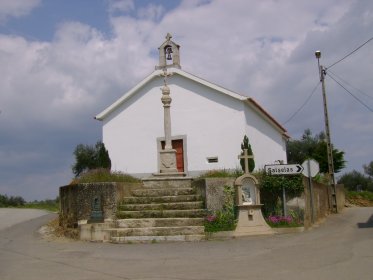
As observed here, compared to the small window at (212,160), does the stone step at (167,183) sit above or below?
below

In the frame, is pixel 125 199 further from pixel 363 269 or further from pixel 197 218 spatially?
pixel 363 269

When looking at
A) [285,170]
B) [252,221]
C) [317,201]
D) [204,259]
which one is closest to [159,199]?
[252,221]

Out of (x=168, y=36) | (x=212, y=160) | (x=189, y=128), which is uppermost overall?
(x=168, y=36)

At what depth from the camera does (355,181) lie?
47.5 meters

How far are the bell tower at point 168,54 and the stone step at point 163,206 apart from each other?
10.4 meters

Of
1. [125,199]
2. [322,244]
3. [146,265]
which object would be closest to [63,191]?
[125,199]

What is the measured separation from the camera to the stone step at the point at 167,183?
1614cm

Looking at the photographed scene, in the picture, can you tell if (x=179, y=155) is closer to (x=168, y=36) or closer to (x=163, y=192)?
(x=168, y=36)

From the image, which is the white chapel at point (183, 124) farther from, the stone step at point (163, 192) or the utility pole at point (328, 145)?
the stone step at point (163, 192)

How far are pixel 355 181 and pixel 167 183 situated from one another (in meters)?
36.2

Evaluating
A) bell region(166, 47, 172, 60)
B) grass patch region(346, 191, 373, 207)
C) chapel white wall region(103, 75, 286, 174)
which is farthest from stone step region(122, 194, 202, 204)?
grass patch region(346, 191, 373, 207)

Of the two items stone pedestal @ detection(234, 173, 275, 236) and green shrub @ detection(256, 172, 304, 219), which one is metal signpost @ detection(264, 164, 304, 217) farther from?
stone pedestal @ detection(234, 173, 275, 236)

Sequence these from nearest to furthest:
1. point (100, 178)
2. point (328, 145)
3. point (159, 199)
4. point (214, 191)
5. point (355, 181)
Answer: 1. point (214, 191)
2. point (159, 199)
3. point (100, 178)
4. point (328, 145)
5. point (355, 181)

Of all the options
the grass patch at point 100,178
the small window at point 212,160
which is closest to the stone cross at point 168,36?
the small window at point 212,160
